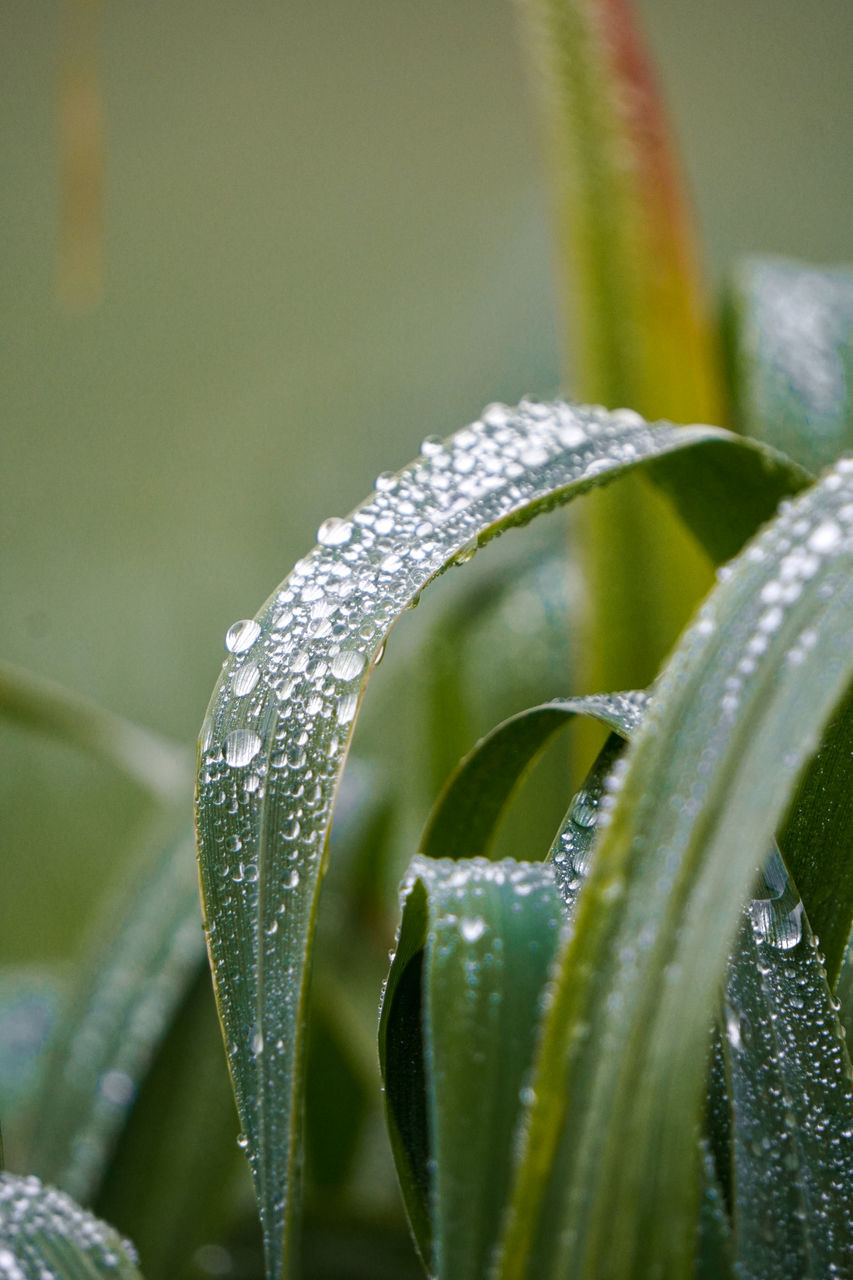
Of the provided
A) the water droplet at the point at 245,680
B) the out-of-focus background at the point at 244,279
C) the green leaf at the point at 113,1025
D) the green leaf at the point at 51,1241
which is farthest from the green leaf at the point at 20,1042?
the out-of-focus background at the point at 244,279

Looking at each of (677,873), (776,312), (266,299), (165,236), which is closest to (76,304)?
(165,236)

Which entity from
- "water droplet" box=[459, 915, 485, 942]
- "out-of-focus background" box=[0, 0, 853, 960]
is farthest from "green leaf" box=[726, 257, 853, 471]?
"out-of-focus background" box=[0, 0, 853, 960]

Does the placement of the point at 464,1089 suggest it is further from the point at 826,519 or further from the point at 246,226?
the point at 246,226

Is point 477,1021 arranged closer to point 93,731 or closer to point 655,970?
point 655,970

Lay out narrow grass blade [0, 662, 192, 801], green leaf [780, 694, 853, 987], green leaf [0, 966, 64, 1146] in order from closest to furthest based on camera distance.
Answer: green leaf [780, 694, 853, 987] → narrow grass blade [0, 662, 192, 801] → green leaf [0, 966, 64, 1146]

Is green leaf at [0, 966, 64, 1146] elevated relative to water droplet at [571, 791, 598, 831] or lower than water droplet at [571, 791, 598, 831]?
lower

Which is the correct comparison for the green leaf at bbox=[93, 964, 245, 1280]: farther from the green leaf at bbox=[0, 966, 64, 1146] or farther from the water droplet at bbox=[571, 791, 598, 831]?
the water droplet at bbox=[571, 791, 598, 831]
